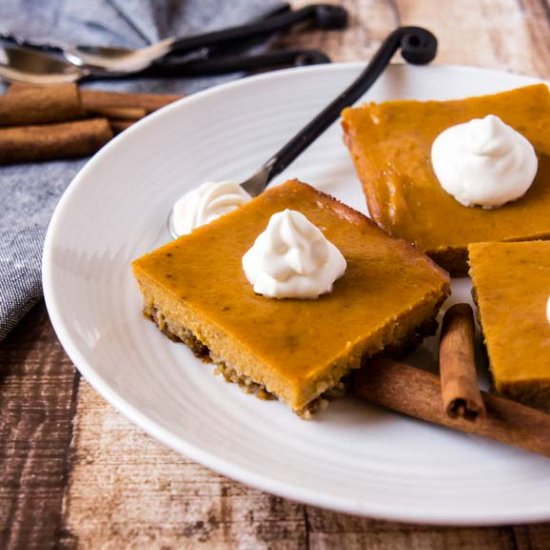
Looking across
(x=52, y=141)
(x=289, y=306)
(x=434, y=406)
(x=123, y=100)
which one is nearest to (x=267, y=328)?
(x=289, y=306)

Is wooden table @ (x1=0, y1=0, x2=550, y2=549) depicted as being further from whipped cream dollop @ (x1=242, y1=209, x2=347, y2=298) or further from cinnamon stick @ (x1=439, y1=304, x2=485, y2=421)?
whipped cream dollop @ (x1=242, y1=209, x2=347, y2=298)

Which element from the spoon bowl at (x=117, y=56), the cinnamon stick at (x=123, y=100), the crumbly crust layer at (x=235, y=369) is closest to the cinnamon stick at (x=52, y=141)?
the cinnamon stick at (x=123, y=100)

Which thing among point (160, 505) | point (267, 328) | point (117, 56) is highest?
point (117, 56)

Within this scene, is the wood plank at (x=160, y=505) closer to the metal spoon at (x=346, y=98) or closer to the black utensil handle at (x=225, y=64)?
the metal spoon at (x=346, y=98)

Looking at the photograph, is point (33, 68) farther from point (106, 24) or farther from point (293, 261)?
point (293, 261)

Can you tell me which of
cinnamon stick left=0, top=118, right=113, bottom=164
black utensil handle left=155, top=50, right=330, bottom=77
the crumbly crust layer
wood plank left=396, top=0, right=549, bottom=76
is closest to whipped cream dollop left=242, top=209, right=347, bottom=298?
the crumbly crust layer

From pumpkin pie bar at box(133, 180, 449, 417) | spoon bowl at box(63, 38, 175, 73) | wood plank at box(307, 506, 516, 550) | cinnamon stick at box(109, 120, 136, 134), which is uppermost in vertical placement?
spoon bowl at box(63, 38, 175, 73)
